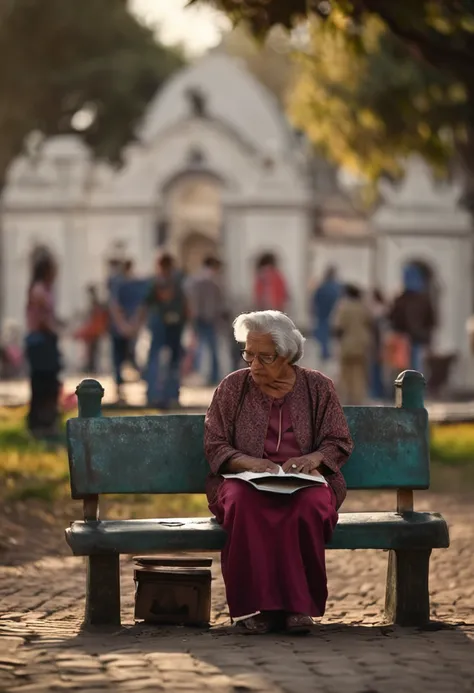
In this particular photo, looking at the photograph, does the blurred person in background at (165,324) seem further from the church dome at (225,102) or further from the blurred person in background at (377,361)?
the church dome at (225,102)

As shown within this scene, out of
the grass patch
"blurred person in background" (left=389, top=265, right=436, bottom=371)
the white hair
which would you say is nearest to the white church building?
"blurred person in background" (left=389, top=265, right=436, bottom=371)

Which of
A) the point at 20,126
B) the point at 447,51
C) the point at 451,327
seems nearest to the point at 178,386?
the point at 447,51

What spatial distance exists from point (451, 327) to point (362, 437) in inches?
1250

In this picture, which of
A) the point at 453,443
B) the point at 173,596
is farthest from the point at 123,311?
the point at 173,596

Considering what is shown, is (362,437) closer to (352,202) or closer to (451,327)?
(451,327)

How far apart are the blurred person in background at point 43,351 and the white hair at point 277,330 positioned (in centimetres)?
937

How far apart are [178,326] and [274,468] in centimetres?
1294

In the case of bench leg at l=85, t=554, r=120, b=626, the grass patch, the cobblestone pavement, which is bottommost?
the cobblestone pavement

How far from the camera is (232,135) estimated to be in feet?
135

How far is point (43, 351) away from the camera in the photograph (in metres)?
17.3

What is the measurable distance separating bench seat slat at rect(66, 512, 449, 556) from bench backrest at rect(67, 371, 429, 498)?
0.19m

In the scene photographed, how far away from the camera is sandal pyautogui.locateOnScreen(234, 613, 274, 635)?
7352 mm

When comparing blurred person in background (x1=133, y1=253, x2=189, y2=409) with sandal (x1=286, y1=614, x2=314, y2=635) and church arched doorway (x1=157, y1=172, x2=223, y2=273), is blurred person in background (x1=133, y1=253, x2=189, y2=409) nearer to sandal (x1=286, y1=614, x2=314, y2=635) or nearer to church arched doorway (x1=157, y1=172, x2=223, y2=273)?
sandal (x1=286, y1=614, x2=314, y2=635)

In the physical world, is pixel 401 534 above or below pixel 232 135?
below
